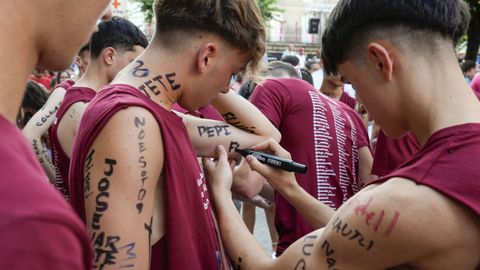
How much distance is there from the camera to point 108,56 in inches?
141

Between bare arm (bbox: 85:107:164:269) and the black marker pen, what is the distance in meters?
0.76

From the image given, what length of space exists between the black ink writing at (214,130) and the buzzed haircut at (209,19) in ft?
1.57

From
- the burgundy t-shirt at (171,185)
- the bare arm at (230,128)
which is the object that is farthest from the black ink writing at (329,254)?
the bare arm at (230,128)

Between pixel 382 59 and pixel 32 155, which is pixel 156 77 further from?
pixel 32 155

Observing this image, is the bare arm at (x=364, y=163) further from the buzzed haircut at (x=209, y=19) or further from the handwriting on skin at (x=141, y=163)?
the handwriting on skin at (x=141, y=163)

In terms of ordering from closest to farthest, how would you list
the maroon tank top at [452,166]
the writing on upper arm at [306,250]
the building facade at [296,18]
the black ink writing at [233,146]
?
the maroon tank top at [452,166], the writing on upper arm at [306,250], the black ink writing at [233,146], the building facade at [296,18]

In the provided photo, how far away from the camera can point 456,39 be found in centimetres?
179

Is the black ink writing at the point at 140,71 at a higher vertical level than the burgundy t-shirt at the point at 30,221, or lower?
lower

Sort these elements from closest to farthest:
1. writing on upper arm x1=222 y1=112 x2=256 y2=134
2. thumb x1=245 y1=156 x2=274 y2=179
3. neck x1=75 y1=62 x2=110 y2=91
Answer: thumb x1=245 y1=156 x2=274 y2=179
writing on upper arm x1=222 y1=112 x2=256 y2=134
neck x1=75 y1=62 x2=110 y2=91

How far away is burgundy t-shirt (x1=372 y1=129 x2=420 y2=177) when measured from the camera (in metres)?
3.14

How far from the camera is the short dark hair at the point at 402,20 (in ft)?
5.40

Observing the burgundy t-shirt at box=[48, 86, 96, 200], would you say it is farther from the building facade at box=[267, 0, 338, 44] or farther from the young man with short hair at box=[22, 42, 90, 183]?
the building facade at box=[267, 0, 338, 44]

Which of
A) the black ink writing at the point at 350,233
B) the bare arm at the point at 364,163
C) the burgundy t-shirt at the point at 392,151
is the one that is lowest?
the bare arm at the point at 364,163

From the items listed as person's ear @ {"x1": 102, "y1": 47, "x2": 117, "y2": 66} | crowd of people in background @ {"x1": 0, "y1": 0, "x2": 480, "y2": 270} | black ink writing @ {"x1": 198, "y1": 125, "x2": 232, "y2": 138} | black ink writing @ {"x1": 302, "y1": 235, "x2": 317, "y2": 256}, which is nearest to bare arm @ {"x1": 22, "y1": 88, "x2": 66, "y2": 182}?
person's ear @ {"x1": 102, "y1": 47, "x2": 117, "y2": 66}
